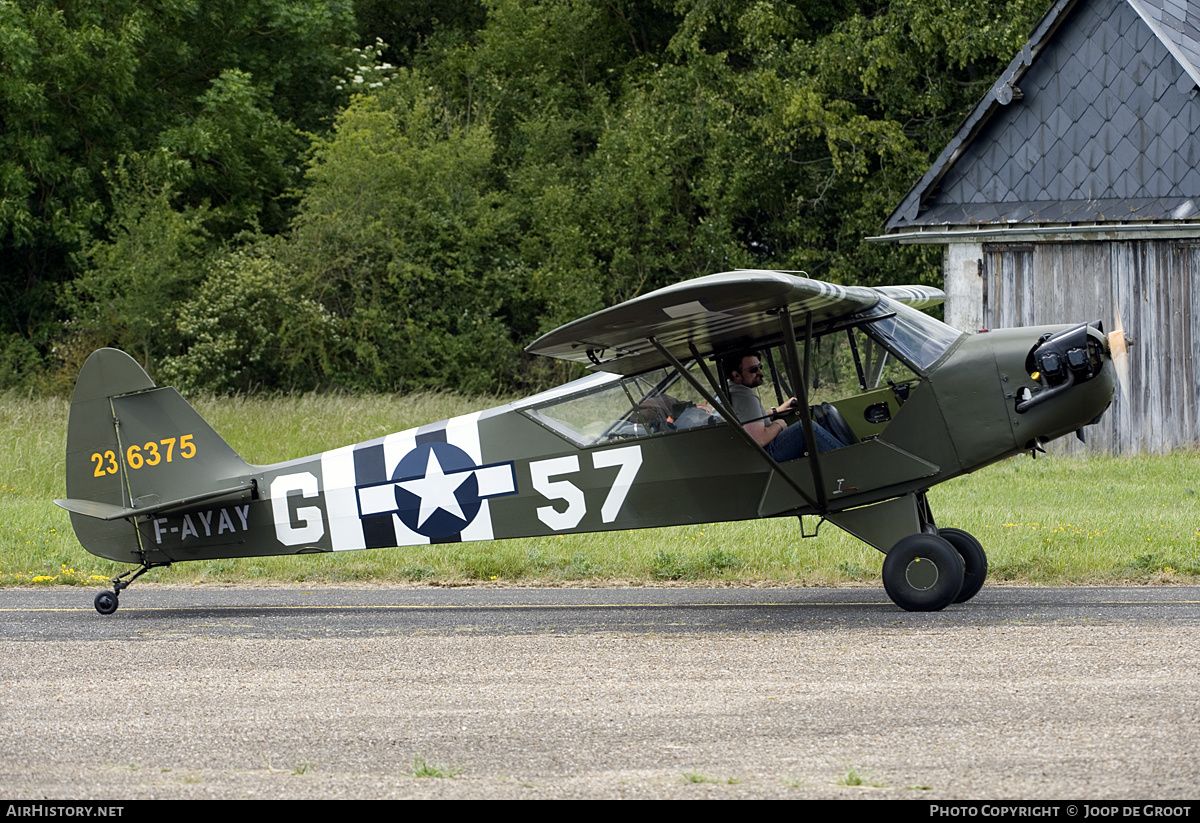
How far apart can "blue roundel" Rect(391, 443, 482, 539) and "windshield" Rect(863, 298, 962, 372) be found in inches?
119

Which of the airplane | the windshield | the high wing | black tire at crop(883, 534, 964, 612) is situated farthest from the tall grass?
the high wing

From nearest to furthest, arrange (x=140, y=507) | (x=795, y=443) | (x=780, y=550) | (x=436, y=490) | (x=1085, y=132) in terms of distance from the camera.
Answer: (x=795, y=443)
(x=436, y=490)
(x=140, y=507)
(x=780, y=550)
(x=1085, y=132)

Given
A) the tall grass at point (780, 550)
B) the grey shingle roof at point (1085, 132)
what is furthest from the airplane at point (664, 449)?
the grey shingle roof at point (1085, 132)

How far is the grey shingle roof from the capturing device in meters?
17.9

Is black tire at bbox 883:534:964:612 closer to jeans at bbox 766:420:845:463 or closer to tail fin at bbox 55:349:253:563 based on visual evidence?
jeans at bbox 766:420:845:463

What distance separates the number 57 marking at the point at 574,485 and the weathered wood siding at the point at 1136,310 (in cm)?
1066

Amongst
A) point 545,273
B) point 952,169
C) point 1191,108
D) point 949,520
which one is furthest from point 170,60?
point 949,520

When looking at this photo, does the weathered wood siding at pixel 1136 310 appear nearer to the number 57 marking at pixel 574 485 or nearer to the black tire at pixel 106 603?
the number 57 marking at pixel 574 485

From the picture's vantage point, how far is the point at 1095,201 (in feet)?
60.2

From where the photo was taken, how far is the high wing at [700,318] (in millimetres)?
7414

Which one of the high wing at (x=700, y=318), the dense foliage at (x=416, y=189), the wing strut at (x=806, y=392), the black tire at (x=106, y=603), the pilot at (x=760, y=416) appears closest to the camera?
the high wing at (x=700, y=318)

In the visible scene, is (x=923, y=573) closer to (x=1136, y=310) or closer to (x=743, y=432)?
(x=743, y=432)

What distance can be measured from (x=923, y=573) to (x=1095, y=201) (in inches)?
458

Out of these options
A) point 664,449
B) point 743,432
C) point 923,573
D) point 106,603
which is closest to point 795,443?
point 743,432
